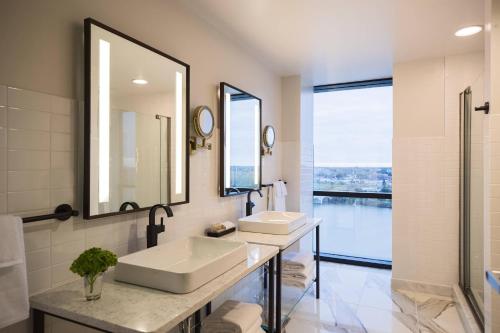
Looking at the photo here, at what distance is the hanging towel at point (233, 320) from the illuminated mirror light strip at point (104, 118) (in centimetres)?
90

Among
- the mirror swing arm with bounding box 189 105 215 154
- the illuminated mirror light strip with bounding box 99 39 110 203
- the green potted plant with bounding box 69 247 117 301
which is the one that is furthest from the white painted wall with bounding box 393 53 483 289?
the green potted plant with bounding box 69 247 117 301

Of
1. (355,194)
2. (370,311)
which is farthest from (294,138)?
(370,311)

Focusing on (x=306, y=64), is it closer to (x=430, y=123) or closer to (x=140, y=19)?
(x=430, y=123)

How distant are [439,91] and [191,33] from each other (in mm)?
2375

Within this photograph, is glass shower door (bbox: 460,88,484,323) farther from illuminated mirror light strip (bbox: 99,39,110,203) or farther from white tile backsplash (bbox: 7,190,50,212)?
white tile backsplash (bbox: 7,190,50,212)

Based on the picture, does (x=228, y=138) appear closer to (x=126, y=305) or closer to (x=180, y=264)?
(x=180, y=264)

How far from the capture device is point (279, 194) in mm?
3387

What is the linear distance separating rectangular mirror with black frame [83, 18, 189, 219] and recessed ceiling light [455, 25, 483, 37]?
2099 millimetres

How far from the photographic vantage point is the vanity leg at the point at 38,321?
1.24 m

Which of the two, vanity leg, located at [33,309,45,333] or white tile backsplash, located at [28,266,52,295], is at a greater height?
white tile backsplash, located at [28,266,52,295]

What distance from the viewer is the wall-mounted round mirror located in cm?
323

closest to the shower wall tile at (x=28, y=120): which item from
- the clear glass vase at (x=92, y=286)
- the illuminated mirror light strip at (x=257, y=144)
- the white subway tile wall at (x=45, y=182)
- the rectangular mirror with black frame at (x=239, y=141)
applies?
the white subway tile wall at (x=45, y=182)

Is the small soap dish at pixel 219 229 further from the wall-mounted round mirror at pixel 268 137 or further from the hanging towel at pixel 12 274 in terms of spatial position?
the hanging towel at pixel 12 274

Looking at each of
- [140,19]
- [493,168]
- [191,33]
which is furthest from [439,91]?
[140,19]
